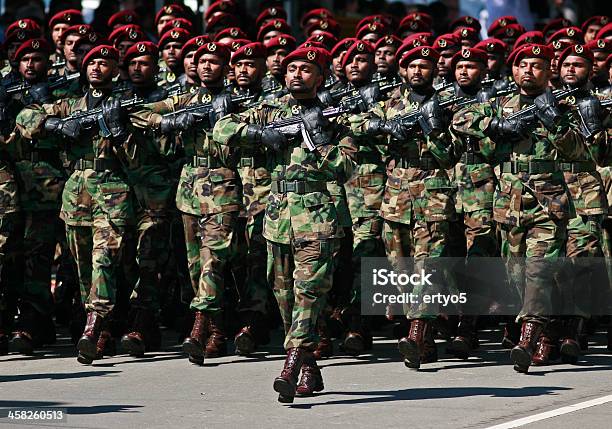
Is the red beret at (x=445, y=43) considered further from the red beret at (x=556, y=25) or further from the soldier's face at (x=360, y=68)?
the red beret at (x=556, y=25)

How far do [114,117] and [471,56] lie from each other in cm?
258

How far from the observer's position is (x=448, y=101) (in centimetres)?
1099

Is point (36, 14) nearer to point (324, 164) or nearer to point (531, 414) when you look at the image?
point (324, 164)

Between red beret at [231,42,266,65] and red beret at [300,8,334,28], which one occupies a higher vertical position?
red beret at [300,8,334,28]

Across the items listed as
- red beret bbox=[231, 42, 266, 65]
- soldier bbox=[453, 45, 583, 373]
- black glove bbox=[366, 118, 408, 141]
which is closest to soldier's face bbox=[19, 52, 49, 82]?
red beret bbox=[231, 42, 266, 65]

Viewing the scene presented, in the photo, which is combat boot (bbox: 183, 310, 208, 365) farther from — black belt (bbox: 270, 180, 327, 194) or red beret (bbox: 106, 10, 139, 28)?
red beret (bbox: 106, 10, 139, 28)

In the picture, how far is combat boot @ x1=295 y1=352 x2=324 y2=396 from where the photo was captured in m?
9.52

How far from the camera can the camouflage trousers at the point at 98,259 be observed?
1105 centimetres

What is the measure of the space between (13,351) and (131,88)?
6.74 feet

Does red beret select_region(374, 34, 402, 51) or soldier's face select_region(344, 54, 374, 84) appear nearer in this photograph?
soldier's face select_region(344, 54, 374, 84)

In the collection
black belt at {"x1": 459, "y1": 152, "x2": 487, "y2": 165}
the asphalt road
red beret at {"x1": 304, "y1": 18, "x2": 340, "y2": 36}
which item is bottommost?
the asphalt road

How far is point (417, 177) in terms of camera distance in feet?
37.2

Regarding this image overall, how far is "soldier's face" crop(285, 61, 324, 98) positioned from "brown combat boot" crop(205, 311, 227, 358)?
2.09 m

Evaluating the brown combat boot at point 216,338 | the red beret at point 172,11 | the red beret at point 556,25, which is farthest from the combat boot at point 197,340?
the red beret at point 556,25
